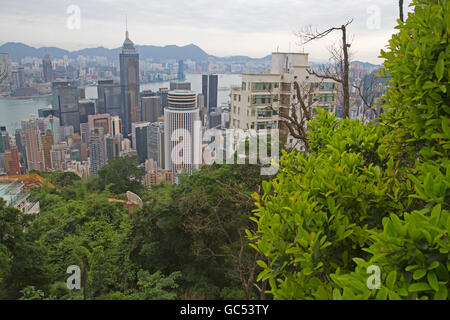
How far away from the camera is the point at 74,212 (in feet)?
22.4

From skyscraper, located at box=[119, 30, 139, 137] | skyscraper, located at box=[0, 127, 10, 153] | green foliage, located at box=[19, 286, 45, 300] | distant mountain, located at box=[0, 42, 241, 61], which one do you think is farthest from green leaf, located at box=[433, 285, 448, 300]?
skyscraper, located at box=[119, 30, 139, 137]

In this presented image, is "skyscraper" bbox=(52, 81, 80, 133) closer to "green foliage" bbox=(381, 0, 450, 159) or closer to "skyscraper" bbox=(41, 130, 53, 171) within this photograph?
"skyscraper" bbox=(41, 130, 53, 171)

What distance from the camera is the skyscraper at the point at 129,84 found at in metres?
11.1

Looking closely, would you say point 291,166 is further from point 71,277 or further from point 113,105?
point 113,105

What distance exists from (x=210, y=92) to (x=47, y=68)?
7519 millimetres

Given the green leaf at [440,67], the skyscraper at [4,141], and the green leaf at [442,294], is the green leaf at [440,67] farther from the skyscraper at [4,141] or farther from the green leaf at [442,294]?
the skyscraper at [4,141]

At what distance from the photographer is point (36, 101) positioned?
6.96 meters

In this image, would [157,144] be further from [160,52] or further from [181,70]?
[160,52]

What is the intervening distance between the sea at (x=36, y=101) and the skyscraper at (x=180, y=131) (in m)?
0.89

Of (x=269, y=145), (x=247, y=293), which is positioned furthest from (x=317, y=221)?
(x=269, y=145)

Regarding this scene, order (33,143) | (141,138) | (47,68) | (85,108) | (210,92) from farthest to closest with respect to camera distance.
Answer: (210,92), (141,138), (85,108), (33,143), (47,68)

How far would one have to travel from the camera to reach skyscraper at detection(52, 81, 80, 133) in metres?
9.79

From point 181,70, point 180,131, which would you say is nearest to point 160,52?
point 181,70
